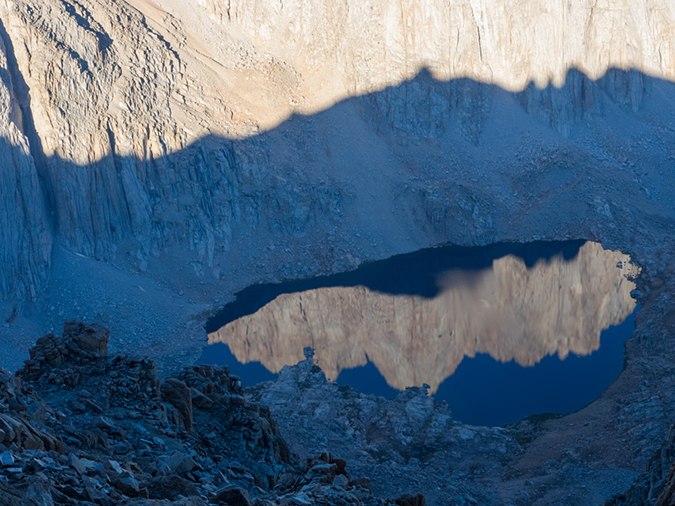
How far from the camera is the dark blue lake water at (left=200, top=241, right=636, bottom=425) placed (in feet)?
103

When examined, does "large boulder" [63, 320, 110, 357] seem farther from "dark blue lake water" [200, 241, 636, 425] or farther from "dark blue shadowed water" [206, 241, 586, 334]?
"dark blue shadowed water" [206, 241, 586, 334]

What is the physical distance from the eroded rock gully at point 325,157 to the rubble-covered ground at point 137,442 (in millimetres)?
8741

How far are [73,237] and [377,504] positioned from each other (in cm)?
3518

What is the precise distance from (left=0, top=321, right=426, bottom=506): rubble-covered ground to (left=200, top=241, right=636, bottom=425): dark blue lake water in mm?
15853

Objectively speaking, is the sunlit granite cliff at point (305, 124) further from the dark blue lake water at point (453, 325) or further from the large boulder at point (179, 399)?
the large boulder at point (179, 399)

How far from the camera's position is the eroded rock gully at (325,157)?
34.7 meters

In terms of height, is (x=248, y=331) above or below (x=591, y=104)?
below

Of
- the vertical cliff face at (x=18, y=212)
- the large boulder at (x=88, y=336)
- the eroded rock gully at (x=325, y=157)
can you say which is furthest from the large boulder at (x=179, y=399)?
the vertical cliff face at (x=18, y=212)

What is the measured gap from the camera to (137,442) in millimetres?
11492

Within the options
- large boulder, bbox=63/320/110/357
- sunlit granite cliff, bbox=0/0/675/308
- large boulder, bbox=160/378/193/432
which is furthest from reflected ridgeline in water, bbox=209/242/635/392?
large boulder, bbox=160/378/193/432

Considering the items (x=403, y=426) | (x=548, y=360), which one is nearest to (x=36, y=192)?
(x=403, y=426)

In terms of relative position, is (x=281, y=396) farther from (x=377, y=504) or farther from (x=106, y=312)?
(x=377, y=504)

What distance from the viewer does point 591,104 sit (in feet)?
214

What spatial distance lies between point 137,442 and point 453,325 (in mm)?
29171
